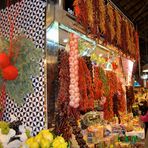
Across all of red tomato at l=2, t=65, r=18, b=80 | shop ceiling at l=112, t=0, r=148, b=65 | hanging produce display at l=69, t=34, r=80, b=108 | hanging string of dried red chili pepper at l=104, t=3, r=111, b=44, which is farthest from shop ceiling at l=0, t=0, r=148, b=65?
red tomato at l=2, t=65, r=18, b=80

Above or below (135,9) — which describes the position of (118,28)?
below

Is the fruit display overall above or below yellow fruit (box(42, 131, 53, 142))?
below

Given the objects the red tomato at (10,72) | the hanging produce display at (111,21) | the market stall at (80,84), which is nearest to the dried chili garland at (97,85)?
the market stall at (80,84)

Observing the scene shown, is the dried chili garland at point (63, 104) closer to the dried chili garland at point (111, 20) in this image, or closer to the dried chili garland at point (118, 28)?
the dried chili garland at point (111, 20)

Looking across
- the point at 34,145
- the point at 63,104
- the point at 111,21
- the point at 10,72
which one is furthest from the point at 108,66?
the point at 34,145

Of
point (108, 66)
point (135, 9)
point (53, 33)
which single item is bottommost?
point (108, 66)

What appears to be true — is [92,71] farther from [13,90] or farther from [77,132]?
[13,90]

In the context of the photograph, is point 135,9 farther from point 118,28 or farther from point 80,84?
point 80,84

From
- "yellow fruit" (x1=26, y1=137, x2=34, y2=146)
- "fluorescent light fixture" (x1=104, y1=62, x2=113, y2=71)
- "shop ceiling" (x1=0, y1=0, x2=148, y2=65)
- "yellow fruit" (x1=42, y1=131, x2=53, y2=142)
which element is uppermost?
"shop ceiling" (x1=0, y1=0, x2=148, y2=65)

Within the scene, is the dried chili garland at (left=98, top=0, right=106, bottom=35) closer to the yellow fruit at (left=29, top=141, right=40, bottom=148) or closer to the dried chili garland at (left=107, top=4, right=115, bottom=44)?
the dried chili garland at (left=107, top=4, right=115, bottom=44)

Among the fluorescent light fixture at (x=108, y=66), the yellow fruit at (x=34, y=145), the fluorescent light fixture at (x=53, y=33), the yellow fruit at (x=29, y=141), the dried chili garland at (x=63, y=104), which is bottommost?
the yellow fruit at (x=34, y=145)

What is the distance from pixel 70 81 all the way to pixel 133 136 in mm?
2748

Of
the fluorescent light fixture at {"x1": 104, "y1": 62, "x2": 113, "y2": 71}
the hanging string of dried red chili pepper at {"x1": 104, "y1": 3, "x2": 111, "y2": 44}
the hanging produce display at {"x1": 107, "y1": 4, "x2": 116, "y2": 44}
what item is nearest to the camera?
the hanging string of dried red chili pepper at {"x1": 104, "y1": 3, "x2": 111, "y2": 44}

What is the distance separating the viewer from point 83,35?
442cm
